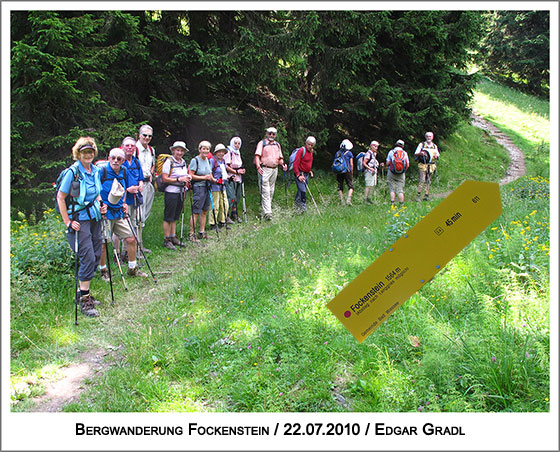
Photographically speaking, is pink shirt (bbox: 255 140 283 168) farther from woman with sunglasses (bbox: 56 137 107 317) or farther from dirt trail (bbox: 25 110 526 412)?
dirt trail (bbox: 25 110 526 412)

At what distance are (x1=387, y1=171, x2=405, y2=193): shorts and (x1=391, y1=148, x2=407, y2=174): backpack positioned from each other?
0.21 metres

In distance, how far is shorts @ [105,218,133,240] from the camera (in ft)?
22.7

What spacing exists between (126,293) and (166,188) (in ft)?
9.25

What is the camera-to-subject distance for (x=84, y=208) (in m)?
5.68

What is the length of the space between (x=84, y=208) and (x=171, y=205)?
9.88ft

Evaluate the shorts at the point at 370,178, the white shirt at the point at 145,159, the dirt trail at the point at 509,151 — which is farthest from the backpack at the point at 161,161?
the dirt trail at the point at 509,151

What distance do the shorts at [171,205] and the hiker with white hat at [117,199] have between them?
137cm

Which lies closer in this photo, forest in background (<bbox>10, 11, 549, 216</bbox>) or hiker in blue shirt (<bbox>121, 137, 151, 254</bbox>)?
hiker in blue shirt (<bbox>121, 137, 151, 254</bbox>)

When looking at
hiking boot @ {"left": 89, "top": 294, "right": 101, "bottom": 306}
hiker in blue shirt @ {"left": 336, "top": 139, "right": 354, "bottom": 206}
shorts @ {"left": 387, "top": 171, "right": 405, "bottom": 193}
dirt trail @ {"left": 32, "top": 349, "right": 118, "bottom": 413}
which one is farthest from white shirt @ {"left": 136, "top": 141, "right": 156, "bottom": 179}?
shorts @ {"left": 387, "top": 171, "right": 405, "bottom": 193}

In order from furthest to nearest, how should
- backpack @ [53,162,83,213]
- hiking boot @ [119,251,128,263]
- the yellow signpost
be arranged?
hiking boot @ [119,251,128,263] → backpack @ [53,162,83,213] → the yellow signpost

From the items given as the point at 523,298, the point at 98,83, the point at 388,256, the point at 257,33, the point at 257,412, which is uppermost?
the point at 257,33

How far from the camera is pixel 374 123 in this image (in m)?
→ 14.4

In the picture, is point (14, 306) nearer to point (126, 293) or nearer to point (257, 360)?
point (126, 293)

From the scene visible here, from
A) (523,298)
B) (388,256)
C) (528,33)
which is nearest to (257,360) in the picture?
(388,256)
